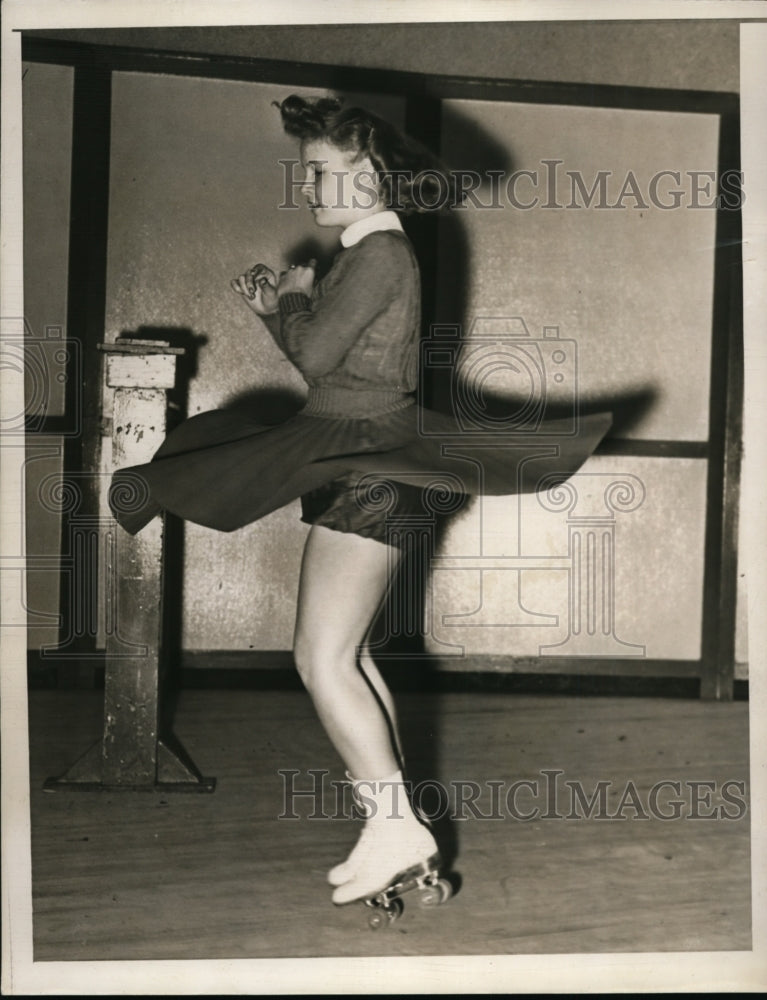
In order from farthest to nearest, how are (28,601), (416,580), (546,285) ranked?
(546,285), (416,580), (28,601)

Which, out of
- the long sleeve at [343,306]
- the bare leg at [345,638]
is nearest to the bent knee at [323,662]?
the bare leg at [345,638]

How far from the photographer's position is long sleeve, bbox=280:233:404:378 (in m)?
1.84

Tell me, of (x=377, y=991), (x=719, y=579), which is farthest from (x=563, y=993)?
(x=719, y=579)

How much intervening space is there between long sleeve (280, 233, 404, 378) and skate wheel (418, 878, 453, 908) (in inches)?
38.4

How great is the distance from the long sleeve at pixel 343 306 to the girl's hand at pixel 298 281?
21 millimetres

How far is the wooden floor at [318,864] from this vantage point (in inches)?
71.9

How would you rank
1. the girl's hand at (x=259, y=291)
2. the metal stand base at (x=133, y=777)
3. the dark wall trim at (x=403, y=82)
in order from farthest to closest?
the dark wall trim at (x=403, y=82) < the metal stand base at (x=133, y=777) < the girl's hand at (x=259, y=291)

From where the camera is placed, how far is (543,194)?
2.54m

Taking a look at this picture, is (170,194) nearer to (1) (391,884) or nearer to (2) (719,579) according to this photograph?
(1) (391,884)

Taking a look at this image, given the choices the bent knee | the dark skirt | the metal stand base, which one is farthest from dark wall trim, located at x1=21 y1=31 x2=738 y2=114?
the metal stand base

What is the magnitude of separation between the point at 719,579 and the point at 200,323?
1638 millimetres

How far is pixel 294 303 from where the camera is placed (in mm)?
1865

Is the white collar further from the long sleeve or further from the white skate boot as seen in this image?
the white skate boot

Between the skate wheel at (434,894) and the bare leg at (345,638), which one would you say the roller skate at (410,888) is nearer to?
the skate wheel at (434,894)
